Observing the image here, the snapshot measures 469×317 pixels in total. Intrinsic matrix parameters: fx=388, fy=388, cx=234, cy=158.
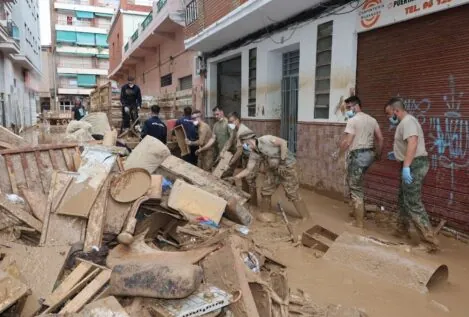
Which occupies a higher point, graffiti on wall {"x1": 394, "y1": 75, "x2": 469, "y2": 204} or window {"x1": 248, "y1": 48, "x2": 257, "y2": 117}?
window {"x1": 248, "y1": 48, "x2": 257, "y2": 117}

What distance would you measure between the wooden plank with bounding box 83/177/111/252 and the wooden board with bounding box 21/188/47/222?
2.13ft

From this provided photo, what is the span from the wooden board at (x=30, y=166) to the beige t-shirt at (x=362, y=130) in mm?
4116

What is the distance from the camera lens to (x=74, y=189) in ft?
15.2

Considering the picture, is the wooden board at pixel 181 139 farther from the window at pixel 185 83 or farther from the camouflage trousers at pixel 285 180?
the window at pixel 185 83

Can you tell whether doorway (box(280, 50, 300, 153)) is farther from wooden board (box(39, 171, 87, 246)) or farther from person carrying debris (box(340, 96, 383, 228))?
wooden board (box(39, 171, 87, 246))

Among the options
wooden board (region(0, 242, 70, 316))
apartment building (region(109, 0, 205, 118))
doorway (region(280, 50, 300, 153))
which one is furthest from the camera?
apartment building (region(109, 0, 205, 118))

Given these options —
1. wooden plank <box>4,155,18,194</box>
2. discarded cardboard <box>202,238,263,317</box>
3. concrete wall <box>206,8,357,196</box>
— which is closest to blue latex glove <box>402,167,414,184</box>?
concrete wall <box>206,8,357,196</box>

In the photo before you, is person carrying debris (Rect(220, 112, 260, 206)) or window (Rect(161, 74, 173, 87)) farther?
window (Rect(161, 74, 173, 87))

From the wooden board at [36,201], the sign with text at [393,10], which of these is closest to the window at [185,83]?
the sign with text at [393,10]

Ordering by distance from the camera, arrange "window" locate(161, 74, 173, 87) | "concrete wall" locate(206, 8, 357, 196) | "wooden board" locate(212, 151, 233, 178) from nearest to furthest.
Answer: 1. "concrete wall" locate(206, 8, 357, 196)
2. "wooden board" locate(212, 151, 233, 178)
3. "window" locate(161, 74, 173, 87)

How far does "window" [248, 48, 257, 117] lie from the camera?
10.3m

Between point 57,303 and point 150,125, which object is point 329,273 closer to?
point 57,303

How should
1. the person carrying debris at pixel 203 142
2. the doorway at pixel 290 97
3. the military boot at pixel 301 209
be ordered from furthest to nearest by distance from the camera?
the doorway at pixel 290 97
the person carrying debris at pixel 203 142
the military boot at pixel 301 209

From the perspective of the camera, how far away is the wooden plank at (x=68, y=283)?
3.11 meters
